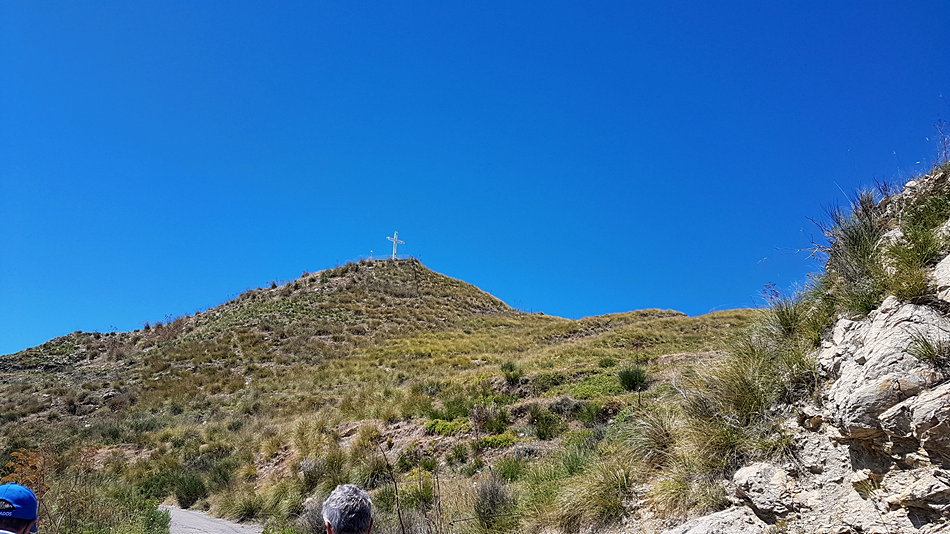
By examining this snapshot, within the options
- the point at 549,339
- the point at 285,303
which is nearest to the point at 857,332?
the point at 549,339

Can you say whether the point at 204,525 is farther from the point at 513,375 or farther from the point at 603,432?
the point at 513,375

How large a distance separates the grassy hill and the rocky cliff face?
1.60 m

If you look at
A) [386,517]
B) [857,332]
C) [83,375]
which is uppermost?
[83,375]

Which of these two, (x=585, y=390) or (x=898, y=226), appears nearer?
(x=898, y=226)

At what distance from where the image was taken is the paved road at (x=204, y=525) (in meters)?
8.39

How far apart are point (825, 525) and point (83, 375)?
118ft

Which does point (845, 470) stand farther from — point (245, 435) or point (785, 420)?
point (245, 435)

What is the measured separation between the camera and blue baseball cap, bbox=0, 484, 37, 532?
285cm

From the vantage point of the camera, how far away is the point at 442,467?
9.91 metres

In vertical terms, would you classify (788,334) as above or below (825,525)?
above

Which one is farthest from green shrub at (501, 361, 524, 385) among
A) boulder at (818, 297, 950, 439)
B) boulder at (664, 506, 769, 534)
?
boulder at (818, 297, 950, 439)

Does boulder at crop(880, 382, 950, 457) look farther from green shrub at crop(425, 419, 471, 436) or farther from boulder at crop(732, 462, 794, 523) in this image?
green shrub at crop(425, 419, 471, 436)

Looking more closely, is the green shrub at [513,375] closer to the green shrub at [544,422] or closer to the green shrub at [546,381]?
the green shrub at [546,381]

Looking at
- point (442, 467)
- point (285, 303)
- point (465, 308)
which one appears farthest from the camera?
point (465, 308)
